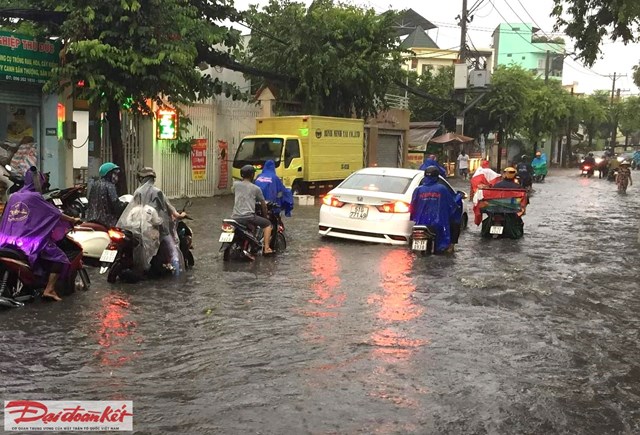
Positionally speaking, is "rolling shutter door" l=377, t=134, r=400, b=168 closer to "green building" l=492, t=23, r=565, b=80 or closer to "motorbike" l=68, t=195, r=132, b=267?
"motorbike" l=68, t=195, r=132, b=267

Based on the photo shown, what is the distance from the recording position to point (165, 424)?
13.0 feet

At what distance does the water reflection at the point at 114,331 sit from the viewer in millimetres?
5227

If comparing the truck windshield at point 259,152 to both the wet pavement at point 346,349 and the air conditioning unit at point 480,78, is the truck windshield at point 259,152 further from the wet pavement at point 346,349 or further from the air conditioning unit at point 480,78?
the air conditioning unit at point 480,78

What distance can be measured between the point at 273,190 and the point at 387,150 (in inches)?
839

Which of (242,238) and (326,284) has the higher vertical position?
(242,238)

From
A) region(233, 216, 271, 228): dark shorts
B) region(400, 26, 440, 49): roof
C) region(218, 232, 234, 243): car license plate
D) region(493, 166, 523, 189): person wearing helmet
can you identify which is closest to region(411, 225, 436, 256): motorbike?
region(233, 216, 271, 228): dark shorts

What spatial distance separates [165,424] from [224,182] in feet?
59.9

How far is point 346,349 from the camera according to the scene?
5.53 m

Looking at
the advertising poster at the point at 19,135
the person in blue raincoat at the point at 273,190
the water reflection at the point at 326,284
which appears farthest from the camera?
the advertising poster at the point at 19,135

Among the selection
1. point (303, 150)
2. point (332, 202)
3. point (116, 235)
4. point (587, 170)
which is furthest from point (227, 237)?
point (587, 170)

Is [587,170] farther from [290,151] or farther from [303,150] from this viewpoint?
[290,151]

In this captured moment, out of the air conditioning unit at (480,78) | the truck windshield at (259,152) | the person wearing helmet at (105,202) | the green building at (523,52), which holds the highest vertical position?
the green building at (523,52)

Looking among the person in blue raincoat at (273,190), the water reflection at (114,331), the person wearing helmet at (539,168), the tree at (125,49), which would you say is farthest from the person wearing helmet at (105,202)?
the person wearing helmet at (539,168)

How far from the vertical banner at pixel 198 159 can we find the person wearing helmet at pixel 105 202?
479 inches
